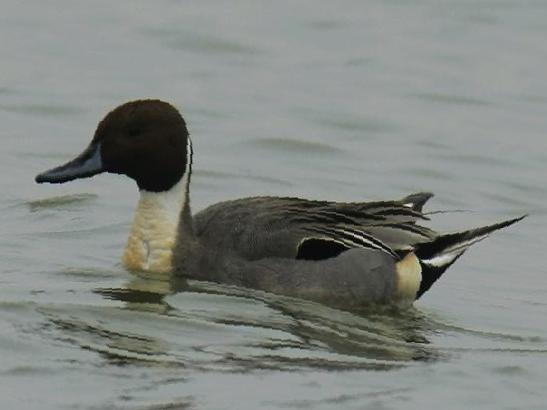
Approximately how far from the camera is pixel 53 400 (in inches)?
335

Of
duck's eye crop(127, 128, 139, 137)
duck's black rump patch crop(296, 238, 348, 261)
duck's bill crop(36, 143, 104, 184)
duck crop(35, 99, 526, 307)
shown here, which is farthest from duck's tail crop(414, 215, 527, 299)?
duck's bill crop(36, 143, 104, 184)

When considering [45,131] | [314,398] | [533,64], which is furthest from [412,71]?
[314,398]

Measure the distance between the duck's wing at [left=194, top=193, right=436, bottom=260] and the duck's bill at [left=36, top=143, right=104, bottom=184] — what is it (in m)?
0.67

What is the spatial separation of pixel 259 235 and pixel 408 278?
94 centimetres

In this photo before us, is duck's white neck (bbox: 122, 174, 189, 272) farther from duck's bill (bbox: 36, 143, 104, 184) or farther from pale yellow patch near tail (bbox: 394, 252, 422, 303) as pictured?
pale yellow patch near tail (bbox: 394, 252, 422, 303)

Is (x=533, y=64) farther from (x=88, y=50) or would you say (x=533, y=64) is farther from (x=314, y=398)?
(x=314, y=398)

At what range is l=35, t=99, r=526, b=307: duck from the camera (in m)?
11.0

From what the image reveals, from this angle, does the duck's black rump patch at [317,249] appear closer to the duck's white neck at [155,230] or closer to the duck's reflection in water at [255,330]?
the duck's reflection in water at [255,330]

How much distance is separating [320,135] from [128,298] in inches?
225

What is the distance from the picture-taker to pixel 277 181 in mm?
14555

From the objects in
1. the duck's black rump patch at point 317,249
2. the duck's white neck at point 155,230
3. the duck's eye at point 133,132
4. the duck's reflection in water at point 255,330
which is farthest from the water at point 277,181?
the duck's eye at point 133,132

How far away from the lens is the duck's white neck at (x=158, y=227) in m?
11.2

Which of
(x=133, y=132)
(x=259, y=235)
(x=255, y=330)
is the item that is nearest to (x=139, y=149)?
(x=133, y=132)

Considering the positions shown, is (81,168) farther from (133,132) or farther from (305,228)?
(305,228)
